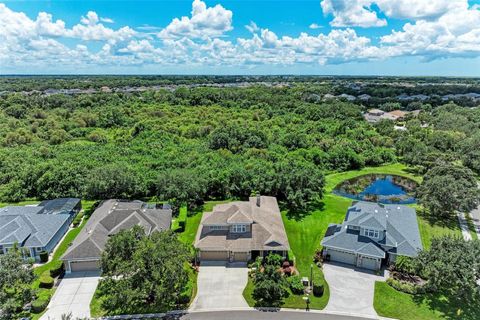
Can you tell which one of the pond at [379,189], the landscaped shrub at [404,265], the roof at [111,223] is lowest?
the pond at [379,189]

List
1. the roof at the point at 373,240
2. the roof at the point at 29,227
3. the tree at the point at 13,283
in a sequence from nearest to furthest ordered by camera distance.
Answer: the tree at the point at 13,283
the roof at the point at 373,240
the roof at the point at 29,227

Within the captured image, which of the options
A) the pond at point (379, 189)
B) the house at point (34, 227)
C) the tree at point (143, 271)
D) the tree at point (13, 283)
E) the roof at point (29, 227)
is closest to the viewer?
the tree at point (13, 283)

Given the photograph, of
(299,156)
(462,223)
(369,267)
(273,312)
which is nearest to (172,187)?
(273,312)

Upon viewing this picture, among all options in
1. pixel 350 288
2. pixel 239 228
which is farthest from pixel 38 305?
pixel 350 288

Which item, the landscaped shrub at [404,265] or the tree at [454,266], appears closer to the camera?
the tree at [454,266]

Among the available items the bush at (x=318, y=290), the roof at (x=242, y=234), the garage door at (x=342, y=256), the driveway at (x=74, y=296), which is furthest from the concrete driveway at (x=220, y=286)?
the garage door at (x=342, y=256)

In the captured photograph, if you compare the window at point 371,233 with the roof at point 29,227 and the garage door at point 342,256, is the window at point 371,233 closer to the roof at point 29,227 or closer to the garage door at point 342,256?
the garage door at point 342,256

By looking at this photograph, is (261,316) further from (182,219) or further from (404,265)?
(182,219)

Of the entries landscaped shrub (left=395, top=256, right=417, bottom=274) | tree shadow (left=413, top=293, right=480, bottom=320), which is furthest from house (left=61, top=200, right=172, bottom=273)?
tree shadow (left=413, top=293, right=480, bottom=320)

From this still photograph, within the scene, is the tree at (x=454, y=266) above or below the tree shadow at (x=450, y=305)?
above
